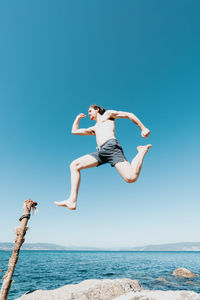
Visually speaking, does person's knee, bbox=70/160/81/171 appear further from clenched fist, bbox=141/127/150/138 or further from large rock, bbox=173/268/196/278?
large rock, bbox=173/268/196/278

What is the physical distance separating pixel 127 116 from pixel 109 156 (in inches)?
Result: 41.8

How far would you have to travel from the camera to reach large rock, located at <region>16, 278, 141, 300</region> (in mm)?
9266

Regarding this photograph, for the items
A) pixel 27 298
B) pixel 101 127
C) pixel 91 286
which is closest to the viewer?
pixel 101 127

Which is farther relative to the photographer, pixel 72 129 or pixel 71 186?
pixel 72 129

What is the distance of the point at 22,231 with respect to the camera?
187 inches

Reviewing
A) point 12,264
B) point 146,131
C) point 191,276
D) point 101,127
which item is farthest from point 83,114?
point 191,276

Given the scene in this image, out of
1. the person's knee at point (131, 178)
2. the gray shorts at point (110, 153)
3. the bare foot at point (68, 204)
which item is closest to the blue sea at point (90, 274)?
the bare foot at point (68, 204)

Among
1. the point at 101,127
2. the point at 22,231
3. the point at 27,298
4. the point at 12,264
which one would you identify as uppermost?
the point at 101,127

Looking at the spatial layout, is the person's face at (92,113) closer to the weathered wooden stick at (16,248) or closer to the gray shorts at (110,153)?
the gray shorts at (110,153)

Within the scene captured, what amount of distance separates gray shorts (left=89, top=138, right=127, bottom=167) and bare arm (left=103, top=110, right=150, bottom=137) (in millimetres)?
586

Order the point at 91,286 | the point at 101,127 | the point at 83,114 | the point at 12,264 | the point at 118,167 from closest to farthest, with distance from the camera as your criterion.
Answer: the point at 118,167 → the point at 101,127 → the point at 12,264 → the point at 83,114 → the point at 91,286

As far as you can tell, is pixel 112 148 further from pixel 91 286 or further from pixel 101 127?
pixel 91 286

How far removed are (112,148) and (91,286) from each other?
1004 centimetres

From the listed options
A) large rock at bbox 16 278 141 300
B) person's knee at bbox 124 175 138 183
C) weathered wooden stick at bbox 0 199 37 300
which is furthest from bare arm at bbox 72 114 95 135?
large rock at bbox 16 278 141 300
